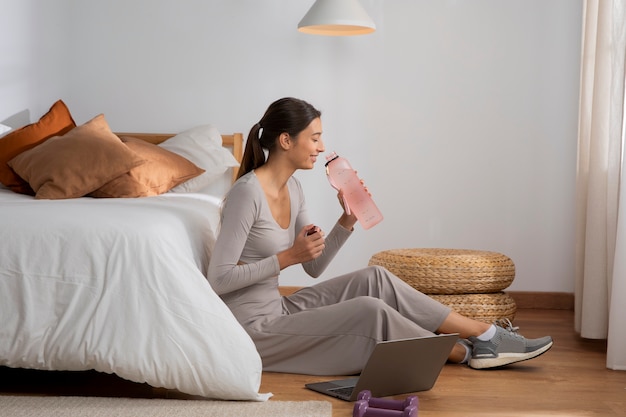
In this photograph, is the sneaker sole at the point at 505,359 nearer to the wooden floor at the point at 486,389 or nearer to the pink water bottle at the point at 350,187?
the wooden floor at the point at 486,389

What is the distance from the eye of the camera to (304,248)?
2613 millimetres

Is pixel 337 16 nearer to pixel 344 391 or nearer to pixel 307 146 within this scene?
pixel 307 146

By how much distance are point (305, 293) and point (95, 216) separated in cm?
84

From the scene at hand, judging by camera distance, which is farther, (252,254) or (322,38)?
(322,38)

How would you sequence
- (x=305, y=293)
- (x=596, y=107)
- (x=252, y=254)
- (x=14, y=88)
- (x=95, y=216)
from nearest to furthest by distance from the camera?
1. (x=95, y=216)
2. (x=252, y=254)
3. (x=305, y=293)
4. (x=596, y=107)
5. (x=14, y=88)

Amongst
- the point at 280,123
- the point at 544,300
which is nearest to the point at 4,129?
the point at 280,123

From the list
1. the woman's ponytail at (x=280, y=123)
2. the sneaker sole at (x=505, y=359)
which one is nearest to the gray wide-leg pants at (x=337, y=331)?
the sneaker sole at (x=505, y=359)

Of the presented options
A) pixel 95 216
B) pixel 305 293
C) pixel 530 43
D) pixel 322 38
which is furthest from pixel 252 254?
pixel 530 43

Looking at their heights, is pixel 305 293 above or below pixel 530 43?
below

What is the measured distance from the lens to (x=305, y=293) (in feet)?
9.83

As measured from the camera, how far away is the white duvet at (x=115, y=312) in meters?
2.31

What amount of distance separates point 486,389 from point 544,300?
5.60 feet

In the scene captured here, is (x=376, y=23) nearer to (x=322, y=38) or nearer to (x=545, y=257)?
(x=322, y=38)

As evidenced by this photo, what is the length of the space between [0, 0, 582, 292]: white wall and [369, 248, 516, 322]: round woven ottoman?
0.74 m
